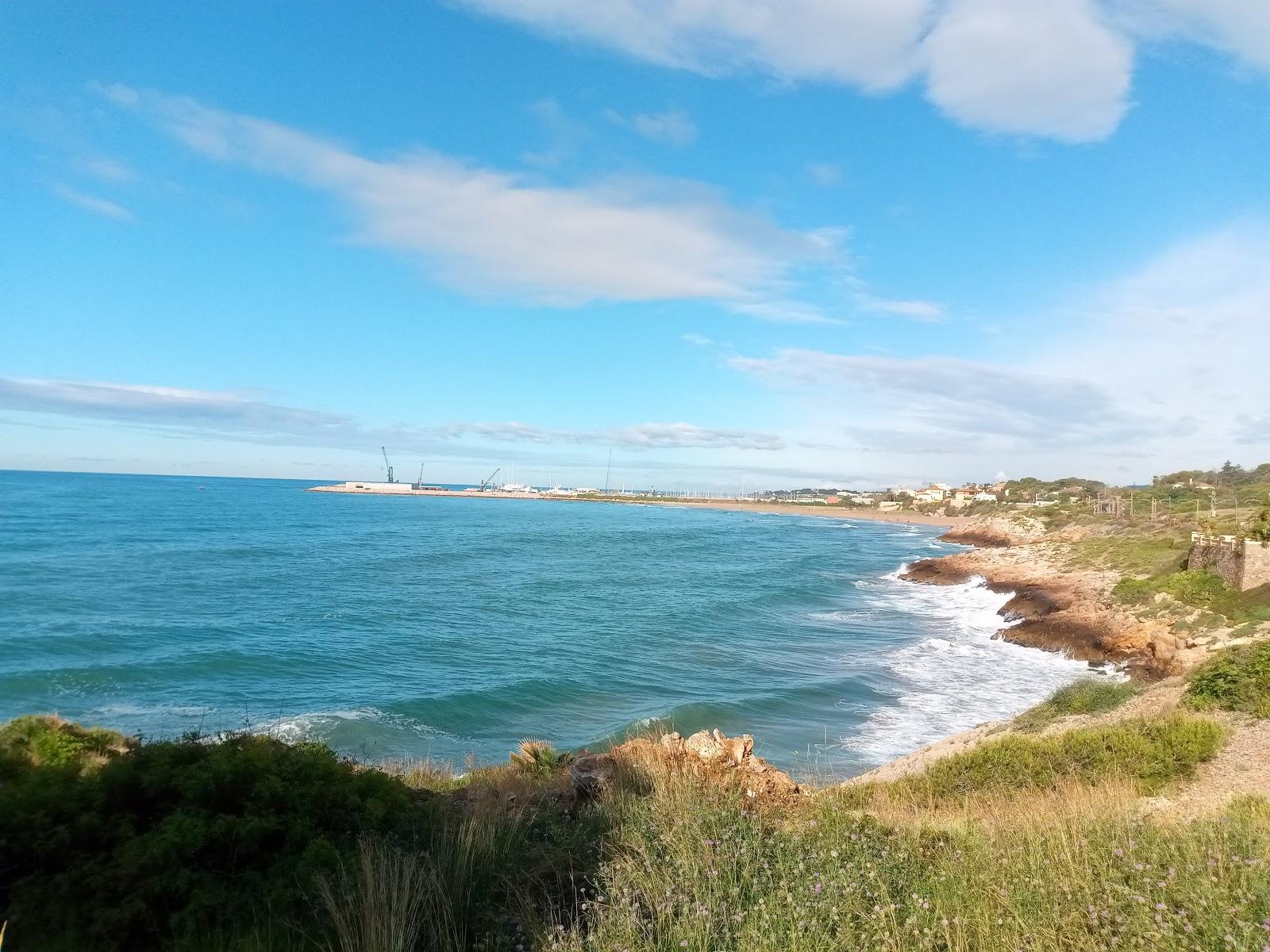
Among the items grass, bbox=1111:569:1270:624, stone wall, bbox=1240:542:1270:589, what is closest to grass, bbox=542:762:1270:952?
grass, bbox=1111:569:1270:624

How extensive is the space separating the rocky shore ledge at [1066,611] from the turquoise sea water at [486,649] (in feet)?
5.63

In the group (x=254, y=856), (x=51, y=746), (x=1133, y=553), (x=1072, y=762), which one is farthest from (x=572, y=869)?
(x=1133, y=553)

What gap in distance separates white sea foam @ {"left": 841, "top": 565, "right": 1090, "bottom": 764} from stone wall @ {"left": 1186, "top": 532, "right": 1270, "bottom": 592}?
6794 mm

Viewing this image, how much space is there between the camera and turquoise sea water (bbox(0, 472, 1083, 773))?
17.8 meters

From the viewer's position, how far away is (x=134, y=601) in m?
31.2

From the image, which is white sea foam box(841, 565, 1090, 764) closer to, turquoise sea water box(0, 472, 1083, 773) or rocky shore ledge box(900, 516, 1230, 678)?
turquoise sea water box(0, 472, 1083, 773)

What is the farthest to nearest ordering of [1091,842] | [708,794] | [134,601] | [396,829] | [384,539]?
[384,539] → [134,601] → [708,794] → [396,829] → [1091,842]

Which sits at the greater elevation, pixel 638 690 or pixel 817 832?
pixel 817 832

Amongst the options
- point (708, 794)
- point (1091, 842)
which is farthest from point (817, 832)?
point (1091, 842)

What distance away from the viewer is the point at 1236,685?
1246cm

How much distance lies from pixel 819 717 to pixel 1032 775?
32.9 feet

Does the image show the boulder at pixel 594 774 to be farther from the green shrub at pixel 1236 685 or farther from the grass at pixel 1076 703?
the green shrub at pixel 1236 685

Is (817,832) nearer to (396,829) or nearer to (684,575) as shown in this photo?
(396,829)

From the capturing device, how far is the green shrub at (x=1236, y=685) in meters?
11.8
